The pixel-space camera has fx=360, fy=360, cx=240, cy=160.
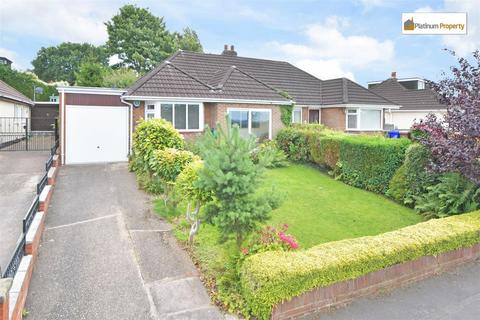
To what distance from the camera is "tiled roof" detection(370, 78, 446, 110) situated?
100ft

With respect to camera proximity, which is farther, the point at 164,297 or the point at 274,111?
the point at 274,111

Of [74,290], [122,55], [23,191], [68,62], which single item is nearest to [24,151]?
[23,191]

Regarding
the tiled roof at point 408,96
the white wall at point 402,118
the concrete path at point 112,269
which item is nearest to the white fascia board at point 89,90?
the concrete path at point 112,269

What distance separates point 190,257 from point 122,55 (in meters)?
41.0

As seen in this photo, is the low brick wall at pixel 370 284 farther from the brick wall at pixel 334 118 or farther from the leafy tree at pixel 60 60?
the leafy tree at pixel 60 60

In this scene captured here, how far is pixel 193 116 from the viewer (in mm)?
16609

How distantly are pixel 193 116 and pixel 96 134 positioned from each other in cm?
427

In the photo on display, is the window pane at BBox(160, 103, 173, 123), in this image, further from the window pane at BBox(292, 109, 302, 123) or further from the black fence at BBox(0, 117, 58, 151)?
the window pane at BBox(292, 109, 302, 123)

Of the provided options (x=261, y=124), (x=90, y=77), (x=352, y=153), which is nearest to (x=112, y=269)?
(x=352, y=153)

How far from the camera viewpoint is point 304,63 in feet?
98.7

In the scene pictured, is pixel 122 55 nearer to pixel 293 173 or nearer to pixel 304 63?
pixel 304 63

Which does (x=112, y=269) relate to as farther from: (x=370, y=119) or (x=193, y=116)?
(x=370, y=119)

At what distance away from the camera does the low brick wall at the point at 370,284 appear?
5238mm

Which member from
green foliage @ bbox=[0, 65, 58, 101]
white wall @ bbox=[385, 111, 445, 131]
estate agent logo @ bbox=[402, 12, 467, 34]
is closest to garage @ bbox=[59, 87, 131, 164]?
estate agent logo @ bbox=[402, 12, 467, 34]
